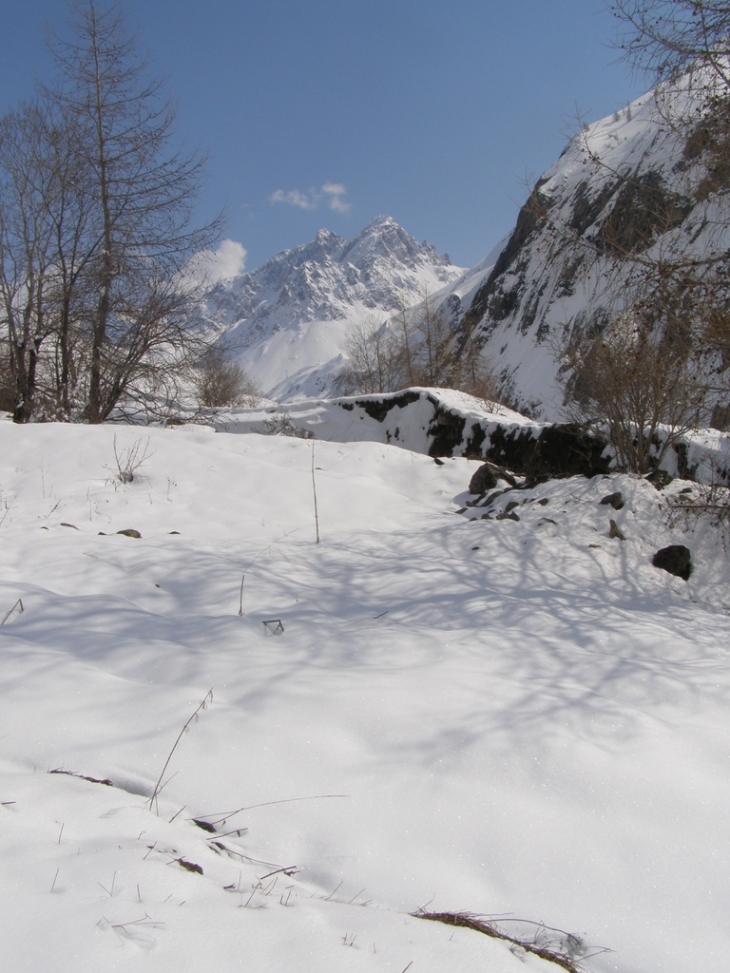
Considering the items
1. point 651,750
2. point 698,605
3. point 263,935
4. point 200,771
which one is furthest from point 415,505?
point 263,935

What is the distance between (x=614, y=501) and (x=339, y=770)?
477cm

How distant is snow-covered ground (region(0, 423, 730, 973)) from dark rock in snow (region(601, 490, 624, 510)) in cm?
179

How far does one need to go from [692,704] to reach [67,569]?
3.25 metres

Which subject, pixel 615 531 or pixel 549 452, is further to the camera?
pixel 549 452

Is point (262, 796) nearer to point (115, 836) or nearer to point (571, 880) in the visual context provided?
point (115, 836)

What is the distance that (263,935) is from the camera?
1.00 m

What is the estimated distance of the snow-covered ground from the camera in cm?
105

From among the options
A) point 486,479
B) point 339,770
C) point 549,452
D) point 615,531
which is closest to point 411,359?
point 549,452

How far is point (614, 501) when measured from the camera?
5574 mm

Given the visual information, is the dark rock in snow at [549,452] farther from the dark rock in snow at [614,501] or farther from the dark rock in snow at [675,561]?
the dark rock in snow at [675,561]

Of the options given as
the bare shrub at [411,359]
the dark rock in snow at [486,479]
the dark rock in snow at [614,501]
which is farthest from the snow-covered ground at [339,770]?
the bare shrub at [411,359]

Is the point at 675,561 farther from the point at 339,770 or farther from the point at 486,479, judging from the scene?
the point at 339,770

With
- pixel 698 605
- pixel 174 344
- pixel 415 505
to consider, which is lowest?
pixel 698 605

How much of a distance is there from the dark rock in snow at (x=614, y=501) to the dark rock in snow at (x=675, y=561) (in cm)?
73
